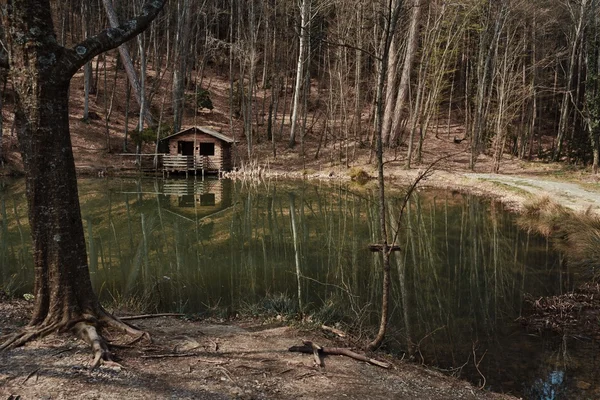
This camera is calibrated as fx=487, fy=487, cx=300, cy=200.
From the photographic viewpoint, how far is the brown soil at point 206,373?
137 inches

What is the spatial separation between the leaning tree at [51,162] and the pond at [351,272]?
7.09 ft

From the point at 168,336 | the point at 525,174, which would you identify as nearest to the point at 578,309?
the point at 168,336

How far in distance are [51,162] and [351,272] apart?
617 cm

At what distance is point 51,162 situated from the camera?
4.10 m

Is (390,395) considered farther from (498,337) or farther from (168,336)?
(498,337)

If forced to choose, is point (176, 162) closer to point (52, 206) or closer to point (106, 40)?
point (106, 40)

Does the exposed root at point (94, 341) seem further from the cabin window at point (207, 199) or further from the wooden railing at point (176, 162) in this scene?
the wooden railing at point (176, 162)

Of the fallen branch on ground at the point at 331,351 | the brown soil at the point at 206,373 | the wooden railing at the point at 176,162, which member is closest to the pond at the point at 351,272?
the fallen branch on ground at the point at 331,351

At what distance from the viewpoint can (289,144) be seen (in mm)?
33750

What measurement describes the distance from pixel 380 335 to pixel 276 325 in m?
1.36

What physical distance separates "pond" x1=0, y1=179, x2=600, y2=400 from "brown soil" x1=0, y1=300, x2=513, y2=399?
1.06 metres

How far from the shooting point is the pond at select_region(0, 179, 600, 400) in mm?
5848

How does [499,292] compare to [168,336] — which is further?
[499,292]

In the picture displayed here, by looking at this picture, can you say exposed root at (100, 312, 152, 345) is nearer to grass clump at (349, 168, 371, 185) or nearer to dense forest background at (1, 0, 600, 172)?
dense forest background at (1, 0, 600, 172)
